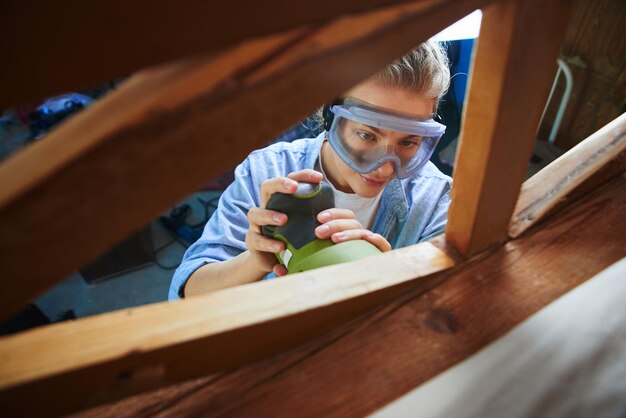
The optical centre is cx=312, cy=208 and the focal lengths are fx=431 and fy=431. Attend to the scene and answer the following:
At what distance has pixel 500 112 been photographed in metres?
0.42

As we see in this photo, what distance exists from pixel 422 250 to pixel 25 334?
0.44 meters

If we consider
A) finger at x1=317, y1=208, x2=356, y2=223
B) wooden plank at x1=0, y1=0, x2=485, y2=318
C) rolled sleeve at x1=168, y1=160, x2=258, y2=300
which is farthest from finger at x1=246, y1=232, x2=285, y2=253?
wooden plank at x1=0, y1=0, x2=485, y2=318

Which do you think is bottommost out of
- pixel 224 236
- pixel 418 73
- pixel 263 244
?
pixel 224 236

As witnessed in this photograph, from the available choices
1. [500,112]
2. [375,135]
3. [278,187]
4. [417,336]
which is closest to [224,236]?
[278,187]

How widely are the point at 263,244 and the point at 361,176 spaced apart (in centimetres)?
52

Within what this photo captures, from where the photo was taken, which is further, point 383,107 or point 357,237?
point 383,107

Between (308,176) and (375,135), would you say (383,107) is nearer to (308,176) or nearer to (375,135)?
(375,135)

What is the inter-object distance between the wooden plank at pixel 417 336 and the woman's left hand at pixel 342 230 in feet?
0.88

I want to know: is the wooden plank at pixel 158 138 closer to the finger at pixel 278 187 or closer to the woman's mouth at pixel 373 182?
the finger at pixel 278 187

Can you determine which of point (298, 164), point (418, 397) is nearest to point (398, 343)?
point (418, 397)

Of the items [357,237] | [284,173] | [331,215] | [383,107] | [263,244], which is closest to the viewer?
[357,237]

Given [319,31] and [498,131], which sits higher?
Answer: [319,31]

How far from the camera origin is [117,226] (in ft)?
0.88

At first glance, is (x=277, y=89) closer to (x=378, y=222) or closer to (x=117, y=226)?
(x=117, y=226)
